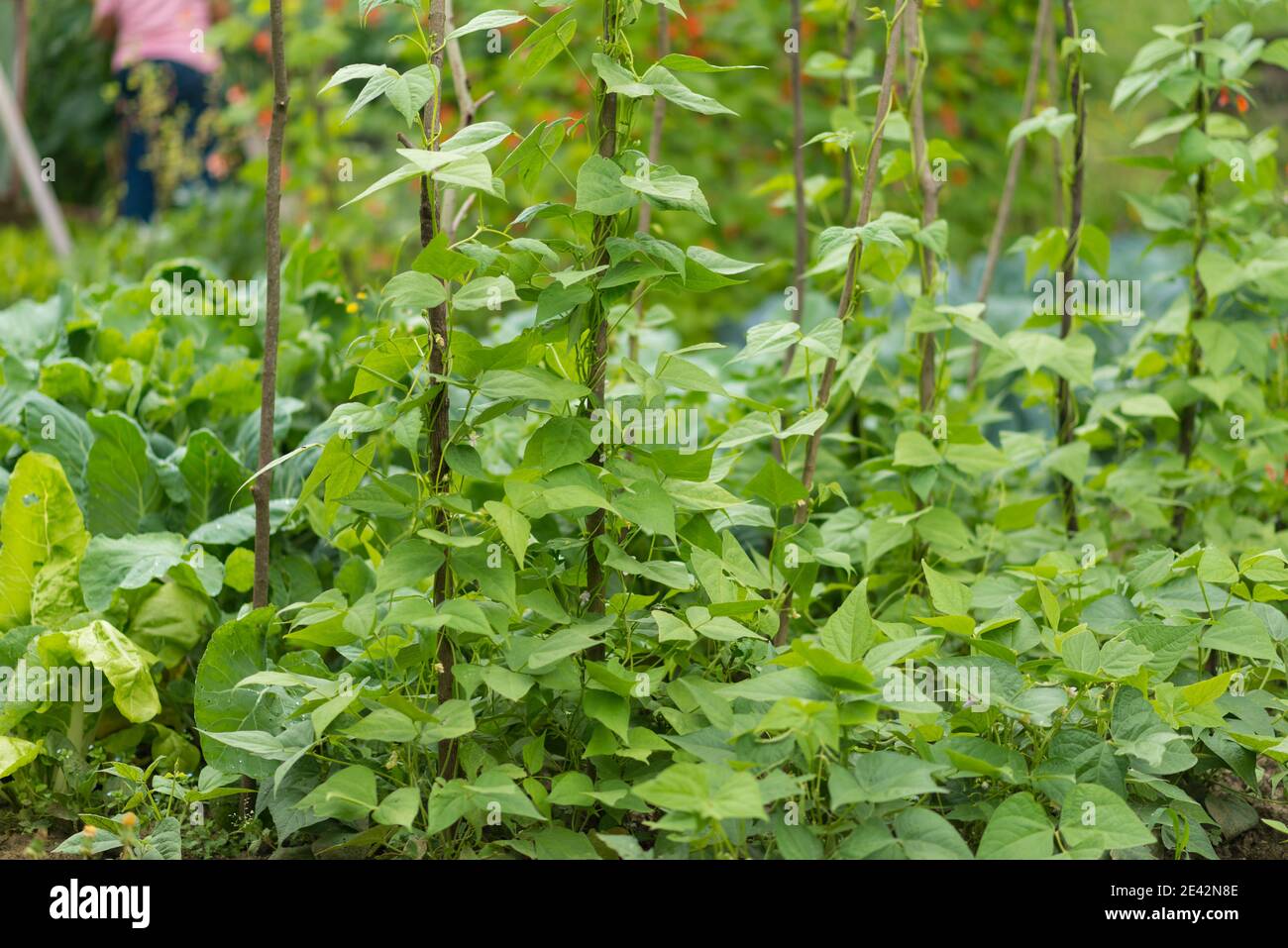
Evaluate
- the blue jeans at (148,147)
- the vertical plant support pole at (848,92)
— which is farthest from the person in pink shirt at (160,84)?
the vertical plant support pole at (848,92)

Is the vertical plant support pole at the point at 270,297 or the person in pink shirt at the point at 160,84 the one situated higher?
the person in pink shirt at the point at 160,84

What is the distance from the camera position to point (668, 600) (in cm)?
179

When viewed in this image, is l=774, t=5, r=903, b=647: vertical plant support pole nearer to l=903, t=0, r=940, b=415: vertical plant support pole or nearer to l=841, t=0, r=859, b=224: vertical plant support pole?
l=903, t=0, r=940, b=415: vertical plant support pole

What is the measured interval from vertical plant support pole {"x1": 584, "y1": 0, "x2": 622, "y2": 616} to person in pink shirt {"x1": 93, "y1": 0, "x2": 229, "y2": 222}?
3825mm

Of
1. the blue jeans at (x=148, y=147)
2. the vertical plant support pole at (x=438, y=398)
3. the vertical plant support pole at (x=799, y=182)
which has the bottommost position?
the vertical plant support pole at (x=438, y=398)

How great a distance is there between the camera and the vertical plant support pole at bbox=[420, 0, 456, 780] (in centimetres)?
154

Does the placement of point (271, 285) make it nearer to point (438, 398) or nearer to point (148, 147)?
point (438, 398)

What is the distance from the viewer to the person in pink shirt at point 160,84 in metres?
5.23

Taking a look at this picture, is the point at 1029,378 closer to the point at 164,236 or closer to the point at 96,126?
the point at 164,236

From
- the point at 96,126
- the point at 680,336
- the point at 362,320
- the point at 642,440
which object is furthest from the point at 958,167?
the point at 96,126

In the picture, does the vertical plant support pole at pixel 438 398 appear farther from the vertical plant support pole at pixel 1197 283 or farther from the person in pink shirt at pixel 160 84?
the person in pink shirt at pixel 160 84

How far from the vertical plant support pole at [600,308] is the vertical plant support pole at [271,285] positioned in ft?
1.44

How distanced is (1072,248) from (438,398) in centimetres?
144

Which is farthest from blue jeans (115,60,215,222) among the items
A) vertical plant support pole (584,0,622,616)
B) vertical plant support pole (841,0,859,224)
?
vertical plant support pole (584,0,622,616)
